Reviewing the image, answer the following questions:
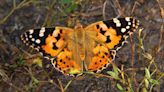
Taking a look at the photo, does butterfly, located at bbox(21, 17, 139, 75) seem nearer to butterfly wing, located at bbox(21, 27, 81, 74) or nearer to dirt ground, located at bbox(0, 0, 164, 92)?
butterfly wing, located at bbox(21, 27, 81, 74)

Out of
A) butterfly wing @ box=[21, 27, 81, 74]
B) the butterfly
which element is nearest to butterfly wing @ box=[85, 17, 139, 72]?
the butterfly

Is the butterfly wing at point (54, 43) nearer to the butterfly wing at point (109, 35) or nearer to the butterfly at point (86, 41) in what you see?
the butterfly at point (86, 41)

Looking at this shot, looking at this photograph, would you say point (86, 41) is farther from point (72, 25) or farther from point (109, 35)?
point (72, 25)

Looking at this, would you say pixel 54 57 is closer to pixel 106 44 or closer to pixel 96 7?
pixel 106 44

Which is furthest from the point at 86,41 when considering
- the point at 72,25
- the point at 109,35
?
the point at 72,25

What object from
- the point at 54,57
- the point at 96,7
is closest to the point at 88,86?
the point at 54,57

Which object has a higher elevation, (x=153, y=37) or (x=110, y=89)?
(x=153, y=37)

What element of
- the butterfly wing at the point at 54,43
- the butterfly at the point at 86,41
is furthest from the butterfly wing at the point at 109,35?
the butterfly wing at the point at 54,43
